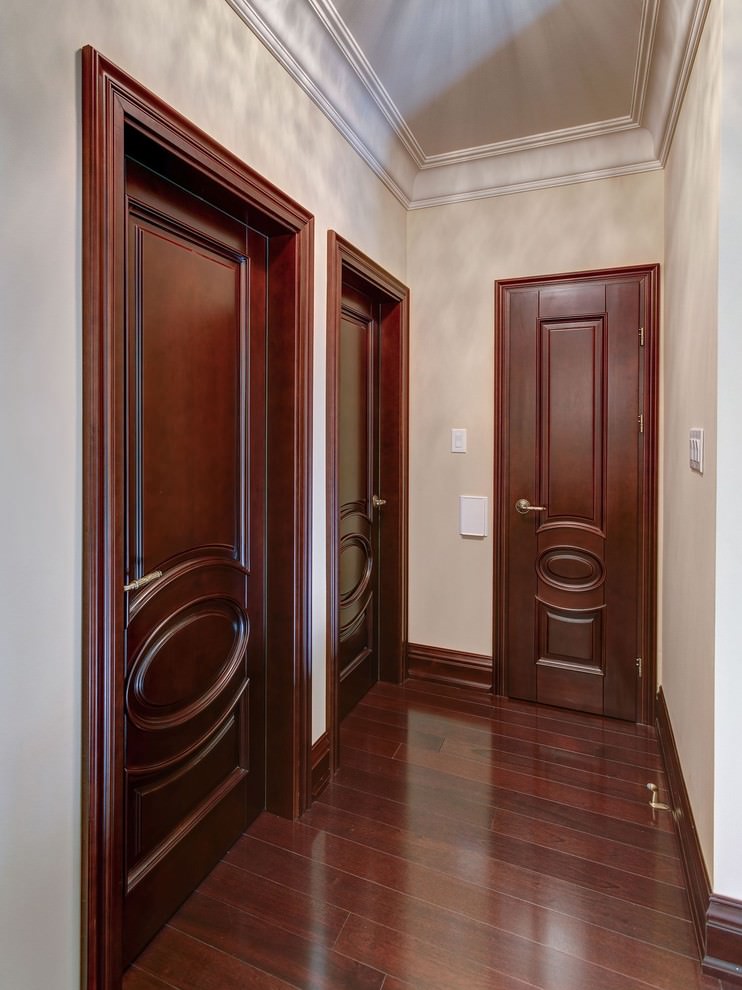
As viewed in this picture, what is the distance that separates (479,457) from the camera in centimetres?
304

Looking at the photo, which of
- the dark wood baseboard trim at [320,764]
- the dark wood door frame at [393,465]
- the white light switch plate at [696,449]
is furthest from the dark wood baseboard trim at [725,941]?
the dark wood door frame at [393,465]

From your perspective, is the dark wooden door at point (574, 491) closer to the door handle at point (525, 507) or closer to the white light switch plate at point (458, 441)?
the door handle at point (525, 507)

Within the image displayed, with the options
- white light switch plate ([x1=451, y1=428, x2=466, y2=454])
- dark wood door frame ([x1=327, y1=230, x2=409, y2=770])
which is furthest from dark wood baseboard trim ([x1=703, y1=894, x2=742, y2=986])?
white light switch plate ([x1=451, y1=428, x2=466, y2=454])

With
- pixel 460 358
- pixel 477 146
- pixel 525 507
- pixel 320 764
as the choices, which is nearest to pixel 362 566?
pixel 525 507

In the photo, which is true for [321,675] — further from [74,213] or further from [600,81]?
[600,81]

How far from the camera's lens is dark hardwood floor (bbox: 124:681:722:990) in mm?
1445

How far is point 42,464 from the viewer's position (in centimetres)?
112

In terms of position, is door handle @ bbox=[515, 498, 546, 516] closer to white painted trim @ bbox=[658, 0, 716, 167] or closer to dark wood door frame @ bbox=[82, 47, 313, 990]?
white painted trim @ bbox=[658, 0, 716, 167]

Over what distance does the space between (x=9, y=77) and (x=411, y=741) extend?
98.8 inches

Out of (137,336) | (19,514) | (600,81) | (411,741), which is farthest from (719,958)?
(600,81)

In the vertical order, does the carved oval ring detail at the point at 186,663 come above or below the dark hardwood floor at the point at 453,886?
above

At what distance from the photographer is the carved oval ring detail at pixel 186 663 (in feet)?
4.91

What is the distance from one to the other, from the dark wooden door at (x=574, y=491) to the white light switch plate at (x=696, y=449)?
2.87 ft

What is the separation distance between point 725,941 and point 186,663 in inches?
Result: 61.8
